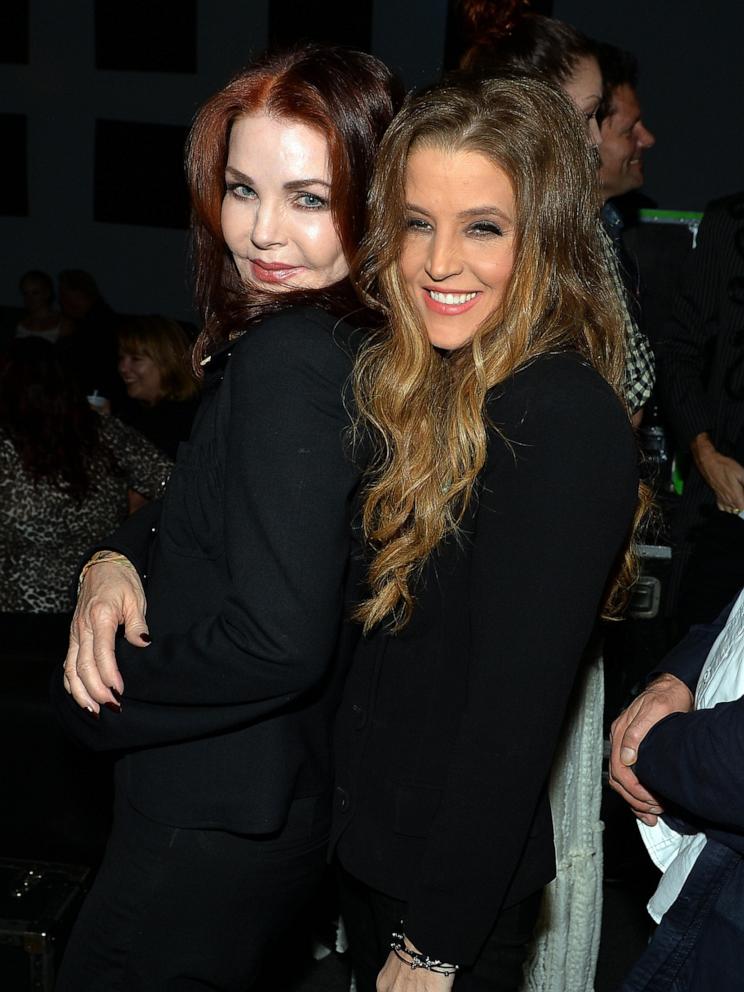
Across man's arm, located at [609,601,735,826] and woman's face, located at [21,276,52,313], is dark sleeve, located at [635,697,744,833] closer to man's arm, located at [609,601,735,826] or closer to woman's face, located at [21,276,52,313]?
man's arm, located at [609,601,735,826]

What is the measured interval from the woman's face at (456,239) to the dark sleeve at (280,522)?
16 cm

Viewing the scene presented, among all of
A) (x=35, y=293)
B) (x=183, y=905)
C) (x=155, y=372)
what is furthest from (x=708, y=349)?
(x=35, y=293)

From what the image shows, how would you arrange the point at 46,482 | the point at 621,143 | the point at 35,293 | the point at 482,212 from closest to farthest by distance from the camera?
the point at 482,212
the point at 621,143
the point at 46,482
the point at 35,293

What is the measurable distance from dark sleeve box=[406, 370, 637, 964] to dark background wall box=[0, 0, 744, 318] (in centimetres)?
659

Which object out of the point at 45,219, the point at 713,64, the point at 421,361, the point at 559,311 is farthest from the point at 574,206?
the point at 45,219

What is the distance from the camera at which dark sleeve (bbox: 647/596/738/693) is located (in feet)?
5.08

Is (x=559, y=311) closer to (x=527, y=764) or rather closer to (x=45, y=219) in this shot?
(x=527, y=764)

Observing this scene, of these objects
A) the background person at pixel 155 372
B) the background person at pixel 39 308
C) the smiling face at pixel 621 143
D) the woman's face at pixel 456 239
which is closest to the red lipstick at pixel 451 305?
the woman's face at pixel 456 239

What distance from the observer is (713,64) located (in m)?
7.10

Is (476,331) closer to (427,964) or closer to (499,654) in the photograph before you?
(499,654)

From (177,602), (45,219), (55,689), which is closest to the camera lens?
(177,602)

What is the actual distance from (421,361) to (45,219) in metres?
8.27

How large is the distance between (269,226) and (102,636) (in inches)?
21.2

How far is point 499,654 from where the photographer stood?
1.18 m
